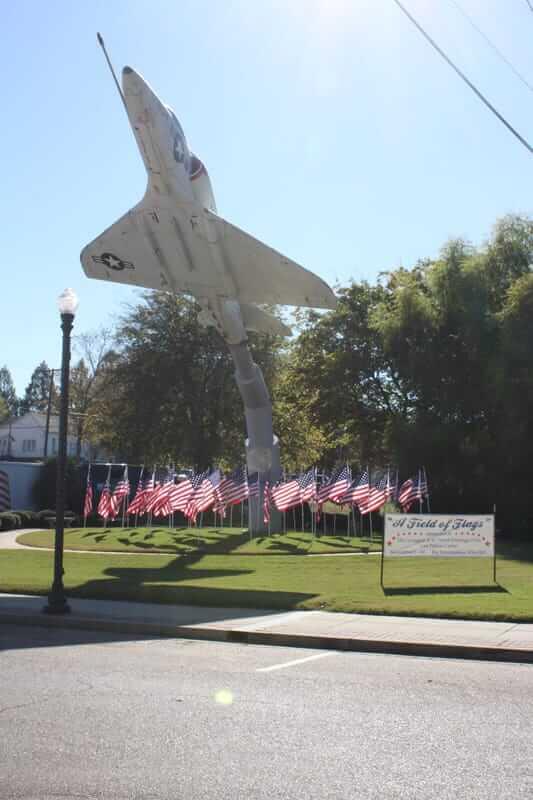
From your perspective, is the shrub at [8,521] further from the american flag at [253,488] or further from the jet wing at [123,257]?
the american flag at [253,488]

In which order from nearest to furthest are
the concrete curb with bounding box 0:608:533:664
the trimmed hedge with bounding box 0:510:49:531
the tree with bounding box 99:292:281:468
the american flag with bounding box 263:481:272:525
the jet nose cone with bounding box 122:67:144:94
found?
the concrete curb with bounding box 0:608:533:664 < the jet nose cone with bounding box 122:67:144:94 < the american flag with bounding box 263:481:272:525 < the trimmed hedge with bounding box 0:510:49:531 < the tree with bounding box 99:292:281:468

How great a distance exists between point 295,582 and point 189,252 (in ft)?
45.3

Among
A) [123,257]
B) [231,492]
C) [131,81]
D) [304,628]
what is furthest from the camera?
[123,257]

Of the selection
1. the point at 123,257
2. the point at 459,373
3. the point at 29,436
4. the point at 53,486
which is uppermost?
the point at 123,257

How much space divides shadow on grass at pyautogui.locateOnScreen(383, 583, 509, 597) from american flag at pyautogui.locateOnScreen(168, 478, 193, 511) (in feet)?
38.8

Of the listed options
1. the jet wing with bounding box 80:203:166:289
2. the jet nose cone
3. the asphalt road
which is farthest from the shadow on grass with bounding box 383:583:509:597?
the jet wing with bounding box 80:203:166:289

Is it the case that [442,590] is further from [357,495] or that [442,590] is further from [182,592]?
[357,495]

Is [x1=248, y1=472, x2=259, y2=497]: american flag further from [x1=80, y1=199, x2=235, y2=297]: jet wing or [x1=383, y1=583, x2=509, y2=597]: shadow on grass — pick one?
[x1=383, y1=583, x2=509, y2=597]: shadow on grass

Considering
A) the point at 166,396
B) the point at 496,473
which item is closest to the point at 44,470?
the point at 166,396

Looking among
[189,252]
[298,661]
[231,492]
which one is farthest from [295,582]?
[189,252]

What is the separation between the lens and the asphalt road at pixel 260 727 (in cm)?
519

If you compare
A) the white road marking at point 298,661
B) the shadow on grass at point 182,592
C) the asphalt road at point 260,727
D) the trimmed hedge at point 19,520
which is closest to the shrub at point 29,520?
the trimmed hedge at point 19,520

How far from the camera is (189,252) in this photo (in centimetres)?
2727

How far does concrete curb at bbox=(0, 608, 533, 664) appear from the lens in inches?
387
